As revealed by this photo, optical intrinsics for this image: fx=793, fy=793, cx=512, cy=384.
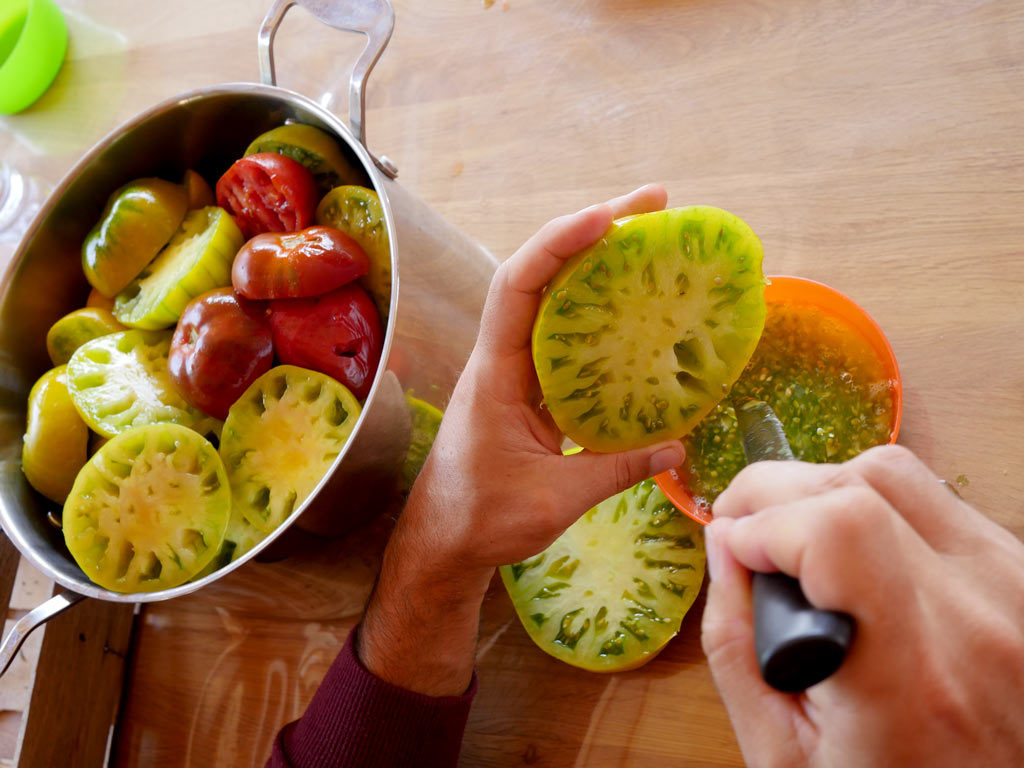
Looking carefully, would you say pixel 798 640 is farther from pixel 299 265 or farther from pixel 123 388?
pixel 123 388

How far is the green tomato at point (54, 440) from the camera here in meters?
0.96

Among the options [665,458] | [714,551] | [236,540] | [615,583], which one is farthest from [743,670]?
[236,540]

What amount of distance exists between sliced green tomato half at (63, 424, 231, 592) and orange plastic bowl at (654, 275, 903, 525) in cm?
48

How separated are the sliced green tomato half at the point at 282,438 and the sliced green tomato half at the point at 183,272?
16cm

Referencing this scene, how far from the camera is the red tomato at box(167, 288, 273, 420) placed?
0.88 meters

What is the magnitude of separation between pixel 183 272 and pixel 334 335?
0.78 feet

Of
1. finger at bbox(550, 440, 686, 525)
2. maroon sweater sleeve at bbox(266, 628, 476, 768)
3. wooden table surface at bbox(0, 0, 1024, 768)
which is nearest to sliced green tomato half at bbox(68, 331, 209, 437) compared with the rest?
wooden table surface at bbox(0, 0, 1024, 768)

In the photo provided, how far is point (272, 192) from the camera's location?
37.5 inches

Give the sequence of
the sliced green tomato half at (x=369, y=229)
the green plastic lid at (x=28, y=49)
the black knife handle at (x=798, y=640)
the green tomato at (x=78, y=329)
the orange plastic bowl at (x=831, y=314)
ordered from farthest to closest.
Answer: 1. the green plastic lid at (x=28, y=49)
2. the green tomato at (x=78, y=329)
3. the sliced green tomato half at (x=369, y=229)
4. the orange plastic bowl at (x=831, y=314)
5. the black knife handle at (x=798, y=640)

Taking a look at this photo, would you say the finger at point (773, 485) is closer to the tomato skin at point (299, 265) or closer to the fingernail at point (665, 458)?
the fingernail at point (665, 458)

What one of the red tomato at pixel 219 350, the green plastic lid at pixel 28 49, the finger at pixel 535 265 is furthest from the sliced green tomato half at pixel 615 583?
the green plastic lid at pixel 28 49

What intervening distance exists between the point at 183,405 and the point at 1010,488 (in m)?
0.92

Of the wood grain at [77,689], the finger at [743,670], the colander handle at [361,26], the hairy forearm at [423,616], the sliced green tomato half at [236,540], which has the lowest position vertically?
the wood grain at [77,689]

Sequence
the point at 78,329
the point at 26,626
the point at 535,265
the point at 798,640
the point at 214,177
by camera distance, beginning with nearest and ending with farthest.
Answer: the point at 798,640, the point at 535,265, the point at 26,626, the point at 78,329, the point at 214,177
